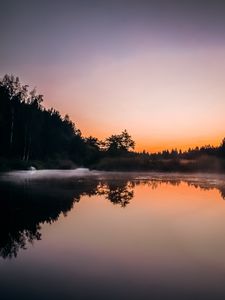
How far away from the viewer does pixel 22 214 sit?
11016mm

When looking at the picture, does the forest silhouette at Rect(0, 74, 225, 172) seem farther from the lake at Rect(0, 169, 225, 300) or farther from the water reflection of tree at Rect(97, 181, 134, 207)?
the lake at Rect(0, 169, 225, 300)

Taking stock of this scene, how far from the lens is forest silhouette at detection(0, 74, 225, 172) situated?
50.0 meters

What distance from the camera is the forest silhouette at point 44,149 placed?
164ft

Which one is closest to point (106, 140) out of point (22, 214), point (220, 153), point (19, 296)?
point (220, 153)

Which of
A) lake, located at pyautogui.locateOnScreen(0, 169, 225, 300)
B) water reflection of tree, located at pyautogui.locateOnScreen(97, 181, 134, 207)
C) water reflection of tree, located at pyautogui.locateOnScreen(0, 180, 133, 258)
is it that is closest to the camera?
lake, located at pyautogui.locateOnScreen(0, 169, 225, 300)

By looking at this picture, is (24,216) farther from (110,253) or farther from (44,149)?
(44,149)

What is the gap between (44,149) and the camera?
2741 inches

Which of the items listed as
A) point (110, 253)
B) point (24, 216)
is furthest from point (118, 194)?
point (110, 253)

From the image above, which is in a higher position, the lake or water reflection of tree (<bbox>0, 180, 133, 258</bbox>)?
water reflection of tree (<bbox>0, 180, 133, 258</bbox>)

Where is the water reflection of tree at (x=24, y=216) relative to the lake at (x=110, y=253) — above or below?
above

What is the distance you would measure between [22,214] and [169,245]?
553 cm

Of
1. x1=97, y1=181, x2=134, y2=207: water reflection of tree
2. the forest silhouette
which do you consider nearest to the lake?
x1=97, y1=181, x2=134, y2=207: water reflection of tree

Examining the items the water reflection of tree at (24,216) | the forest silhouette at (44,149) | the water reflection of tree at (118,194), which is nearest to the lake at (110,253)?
the water reflection of tree at (24,216)

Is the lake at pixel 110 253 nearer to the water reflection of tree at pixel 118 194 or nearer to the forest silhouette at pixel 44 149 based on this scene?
the water reflection of tree at pixel 118 194
